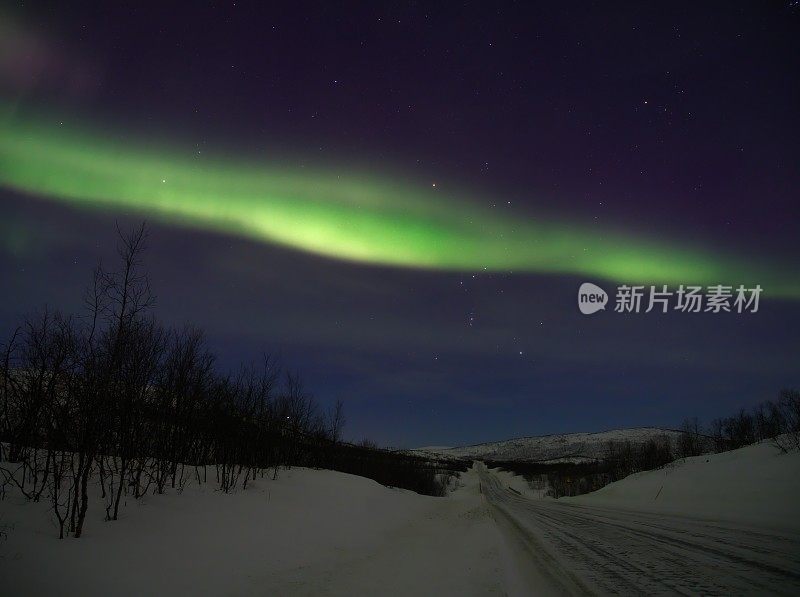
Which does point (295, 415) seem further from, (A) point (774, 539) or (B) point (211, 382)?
(A) point (774, 539)

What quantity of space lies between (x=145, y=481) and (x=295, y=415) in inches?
1220

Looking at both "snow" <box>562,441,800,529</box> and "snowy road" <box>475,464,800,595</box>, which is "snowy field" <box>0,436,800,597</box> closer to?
"snowy road" <box>475,464,800,595</box>

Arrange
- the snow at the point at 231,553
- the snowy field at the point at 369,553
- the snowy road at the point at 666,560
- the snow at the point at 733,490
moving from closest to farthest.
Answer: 1. the snowy road at the point at 666,560
2. the snowy field at the point at 369,553
3. the snow at the point at 231,553
4. the snow at the point at 733,490

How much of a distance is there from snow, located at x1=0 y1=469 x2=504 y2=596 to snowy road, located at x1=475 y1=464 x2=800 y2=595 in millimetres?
1258

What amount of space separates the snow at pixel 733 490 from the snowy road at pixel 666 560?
295 cm

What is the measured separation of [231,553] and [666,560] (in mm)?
10450

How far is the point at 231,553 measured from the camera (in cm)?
1205

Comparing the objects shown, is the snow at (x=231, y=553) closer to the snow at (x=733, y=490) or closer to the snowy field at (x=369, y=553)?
the snowy field at (x=369, y=553)

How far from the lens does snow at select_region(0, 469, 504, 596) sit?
28.6 ft

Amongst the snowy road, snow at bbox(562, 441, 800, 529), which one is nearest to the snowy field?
the snowy road

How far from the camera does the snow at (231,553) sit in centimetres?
870

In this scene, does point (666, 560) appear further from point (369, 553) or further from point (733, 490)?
point (733, 490)

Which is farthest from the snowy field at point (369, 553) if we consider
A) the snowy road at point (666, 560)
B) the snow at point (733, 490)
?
the snow at point (733, 490)

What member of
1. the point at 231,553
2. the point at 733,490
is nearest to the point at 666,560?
the point at 231,553
